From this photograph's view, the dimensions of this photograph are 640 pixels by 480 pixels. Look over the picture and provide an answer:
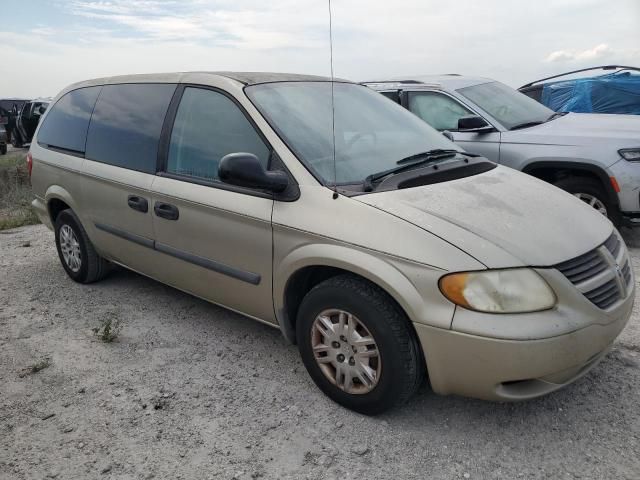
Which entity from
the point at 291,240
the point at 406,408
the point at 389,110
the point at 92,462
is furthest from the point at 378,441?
the point at 389,110

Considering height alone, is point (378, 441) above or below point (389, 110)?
below

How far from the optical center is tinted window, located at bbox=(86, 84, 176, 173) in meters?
3.70

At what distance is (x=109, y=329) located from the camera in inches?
146

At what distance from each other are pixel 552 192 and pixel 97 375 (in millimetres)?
2815

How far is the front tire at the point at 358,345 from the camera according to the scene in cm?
251

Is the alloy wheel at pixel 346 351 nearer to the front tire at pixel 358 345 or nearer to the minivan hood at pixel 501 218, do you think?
the front tire at pixel 358 345

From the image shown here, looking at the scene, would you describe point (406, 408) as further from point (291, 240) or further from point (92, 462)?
point (92, 462)

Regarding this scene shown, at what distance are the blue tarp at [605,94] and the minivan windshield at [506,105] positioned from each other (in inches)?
152

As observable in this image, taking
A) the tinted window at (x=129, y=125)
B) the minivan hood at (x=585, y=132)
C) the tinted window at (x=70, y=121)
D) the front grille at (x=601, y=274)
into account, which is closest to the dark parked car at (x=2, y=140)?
the tinted window at (x=70, y=121)

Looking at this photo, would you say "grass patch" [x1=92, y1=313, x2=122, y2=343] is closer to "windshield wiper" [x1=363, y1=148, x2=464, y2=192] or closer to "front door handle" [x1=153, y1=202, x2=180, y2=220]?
→ "front door handle" [x1=153, y1=202, x2=180, y2=220]

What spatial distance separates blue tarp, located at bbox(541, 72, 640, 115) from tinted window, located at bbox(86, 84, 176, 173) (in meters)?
8.12

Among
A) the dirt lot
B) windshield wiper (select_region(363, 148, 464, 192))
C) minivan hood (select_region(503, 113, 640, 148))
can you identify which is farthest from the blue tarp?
windshield wiper (select_region(363, 148, 464, 192))

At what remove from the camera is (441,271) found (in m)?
2.35

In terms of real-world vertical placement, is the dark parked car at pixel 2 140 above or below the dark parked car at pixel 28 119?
below
